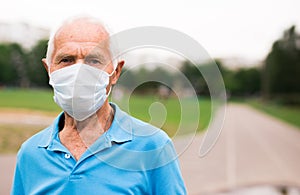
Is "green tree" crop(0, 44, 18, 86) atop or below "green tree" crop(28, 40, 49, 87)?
below

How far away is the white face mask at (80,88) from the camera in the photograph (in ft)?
5.30

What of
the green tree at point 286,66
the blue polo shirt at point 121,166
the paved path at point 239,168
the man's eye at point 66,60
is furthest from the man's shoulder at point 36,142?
the green tree at point 286,66

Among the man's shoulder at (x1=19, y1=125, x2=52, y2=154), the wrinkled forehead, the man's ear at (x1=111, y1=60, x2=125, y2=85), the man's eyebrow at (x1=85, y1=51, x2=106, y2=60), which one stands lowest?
the man's shoulder at (x1=19, y1=125, x2=52, y2=154)

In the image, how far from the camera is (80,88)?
1692 mm

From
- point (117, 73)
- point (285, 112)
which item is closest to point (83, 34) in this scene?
point (117, 73)

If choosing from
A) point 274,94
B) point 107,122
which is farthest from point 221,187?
point 274,94

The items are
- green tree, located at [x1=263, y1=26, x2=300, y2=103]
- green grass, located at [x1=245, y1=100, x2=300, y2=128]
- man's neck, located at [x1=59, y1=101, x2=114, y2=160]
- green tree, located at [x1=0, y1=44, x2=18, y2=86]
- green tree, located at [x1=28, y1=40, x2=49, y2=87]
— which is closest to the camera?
man's neck, located at [x1=59, y1=101, x2=114, y2=160]

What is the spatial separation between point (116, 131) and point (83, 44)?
1.02 ft

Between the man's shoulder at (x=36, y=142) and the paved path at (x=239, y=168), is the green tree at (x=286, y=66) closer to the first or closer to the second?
the paved path at (x=239, y=168)

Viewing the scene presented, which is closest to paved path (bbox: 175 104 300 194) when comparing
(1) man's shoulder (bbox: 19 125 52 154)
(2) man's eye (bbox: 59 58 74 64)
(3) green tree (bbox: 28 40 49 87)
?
(3) green tree (bbox: 28 40 49 87)

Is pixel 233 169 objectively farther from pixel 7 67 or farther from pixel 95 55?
pixel 95 55

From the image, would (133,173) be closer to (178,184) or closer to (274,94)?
(178,184)

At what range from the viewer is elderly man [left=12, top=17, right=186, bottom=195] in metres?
1.58

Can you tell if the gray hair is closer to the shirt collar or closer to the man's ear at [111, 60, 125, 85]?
the man's ear at [111, 60, 125, 85]
